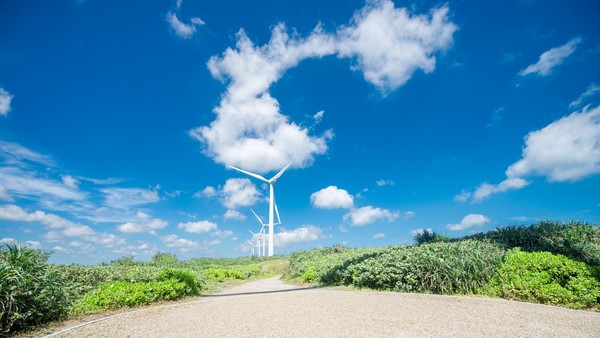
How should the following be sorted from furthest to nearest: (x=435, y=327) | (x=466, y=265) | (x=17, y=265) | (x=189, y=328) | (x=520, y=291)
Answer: (x=466, y=265)
(x=520, y=291)
(x=17, y=265)
(x=189, y=328)
(x=435, y=327)

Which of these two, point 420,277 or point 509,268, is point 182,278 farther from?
point 509,268

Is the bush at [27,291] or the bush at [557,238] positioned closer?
the bush at [27,291]

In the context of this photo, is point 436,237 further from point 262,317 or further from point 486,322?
point 262,317

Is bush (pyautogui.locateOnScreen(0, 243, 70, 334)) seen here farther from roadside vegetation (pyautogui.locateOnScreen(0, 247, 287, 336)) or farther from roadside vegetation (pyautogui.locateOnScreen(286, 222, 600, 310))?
roadside vegetation (pyautogui.locateOnScreen(286, 222, 600, 310))

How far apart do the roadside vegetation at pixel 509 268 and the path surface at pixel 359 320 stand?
1084mm

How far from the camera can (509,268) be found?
9992 millimetres

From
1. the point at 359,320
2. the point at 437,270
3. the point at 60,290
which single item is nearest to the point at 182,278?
the point at 60,290

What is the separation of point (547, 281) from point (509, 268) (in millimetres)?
1015

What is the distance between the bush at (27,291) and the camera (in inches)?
249

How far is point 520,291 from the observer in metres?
9.16

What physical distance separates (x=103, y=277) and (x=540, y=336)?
1258 centimetres

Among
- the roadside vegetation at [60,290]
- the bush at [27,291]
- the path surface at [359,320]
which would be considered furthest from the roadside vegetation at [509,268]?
the bush at [27,291]

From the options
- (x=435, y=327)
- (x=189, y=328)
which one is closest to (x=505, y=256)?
(x=435, y=327)

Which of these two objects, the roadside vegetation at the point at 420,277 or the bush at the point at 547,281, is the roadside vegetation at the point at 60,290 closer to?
the roadside vegetation at the point at 420,277
